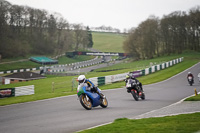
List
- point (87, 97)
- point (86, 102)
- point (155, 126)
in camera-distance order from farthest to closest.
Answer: point (86, 102) → point (87, 97) → point (155, 126)

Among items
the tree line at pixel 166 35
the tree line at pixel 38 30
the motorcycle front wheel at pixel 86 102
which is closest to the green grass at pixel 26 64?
the tree line at pixel 38 30

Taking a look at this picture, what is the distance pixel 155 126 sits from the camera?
25.1ft

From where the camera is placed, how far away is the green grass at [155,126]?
7.07 meters

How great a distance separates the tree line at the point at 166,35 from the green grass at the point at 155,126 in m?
66.7

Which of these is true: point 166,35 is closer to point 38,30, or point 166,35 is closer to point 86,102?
point 38,30

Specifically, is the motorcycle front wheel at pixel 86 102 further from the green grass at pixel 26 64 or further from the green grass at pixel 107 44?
the green grass at pixel 107 44

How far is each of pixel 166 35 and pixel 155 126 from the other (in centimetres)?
7440

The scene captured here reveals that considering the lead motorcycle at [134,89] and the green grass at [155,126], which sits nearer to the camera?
the green grass at [155,126]

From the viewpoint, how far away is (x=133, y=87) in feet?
54.5

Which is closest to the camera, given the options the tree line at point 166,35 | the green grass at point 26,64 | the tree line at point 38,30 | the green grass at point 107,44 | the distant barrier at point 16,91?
the distant barrier at point 16,91

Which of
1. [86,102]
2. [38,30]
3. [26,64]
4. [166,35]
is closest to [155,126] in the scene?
[86,102]

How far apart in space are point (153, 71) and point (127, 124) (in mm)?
39627

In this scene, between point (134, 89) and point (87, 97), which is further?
point (134, 89)

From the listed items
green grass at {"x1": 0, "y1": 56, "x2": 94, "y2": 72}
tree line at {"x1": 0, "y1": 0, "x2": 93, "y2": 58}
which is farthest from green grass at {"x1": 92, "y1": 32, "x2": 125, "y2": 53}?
green grass at {"x1": 0, "y1": 56, "x2": 94, "y2": 72}
